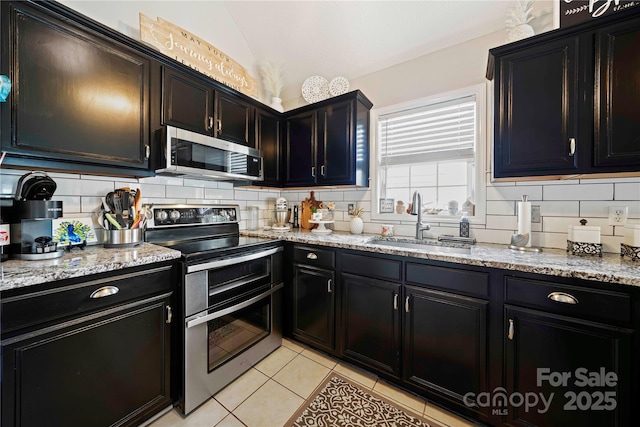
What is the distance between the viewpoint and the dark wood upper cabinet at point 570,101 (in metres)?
1.24

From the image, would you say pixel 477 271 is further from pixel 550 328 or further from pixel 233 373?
pixel 233 373

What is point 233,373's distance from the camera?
169cm

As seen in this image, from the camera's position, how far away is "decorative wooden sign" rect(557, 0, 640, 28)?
134 centimetres

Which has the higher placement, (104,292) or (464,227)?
(464,227)

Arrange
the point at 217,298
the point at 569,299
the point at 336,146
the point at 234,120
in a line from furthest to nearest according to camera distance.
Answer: the point at 336,146 → the point at 234,120 → the point at 217,298 → the point at 569,299

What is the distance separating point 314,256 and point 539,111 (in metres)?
1.77

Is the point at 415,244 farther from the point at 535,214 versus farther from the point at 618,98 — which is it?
the point at 618,98

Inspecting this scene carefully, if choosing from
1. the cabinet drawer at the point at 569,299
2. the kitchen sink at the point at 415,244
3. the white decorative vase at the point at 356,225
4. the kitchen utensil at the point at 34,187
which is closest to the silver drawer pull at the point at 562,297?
the cabinet drawer at the point at 569,299

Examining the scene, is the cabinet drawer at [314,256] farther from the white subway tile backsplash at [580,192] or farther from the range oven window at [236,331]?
the white subway tile backsplash at [580,192]

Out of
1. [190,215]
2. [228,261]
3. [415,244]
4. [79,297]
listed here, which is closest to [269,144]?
[190,215]

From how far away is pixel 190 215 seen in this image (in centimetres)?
212

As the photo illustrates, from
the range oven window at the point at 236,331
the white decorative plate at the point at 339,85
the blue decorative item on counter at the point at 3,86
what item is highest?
the white decorative plate at the point at 339,85

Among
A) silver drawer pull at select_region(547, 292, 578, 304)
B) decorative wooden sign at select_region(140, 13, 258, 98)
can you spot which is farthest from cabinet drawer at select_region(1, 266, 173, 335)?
silver drawer pull at select_region(547, 292, 578, 304)

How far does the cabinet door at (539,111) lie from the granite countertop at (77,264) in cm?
218
